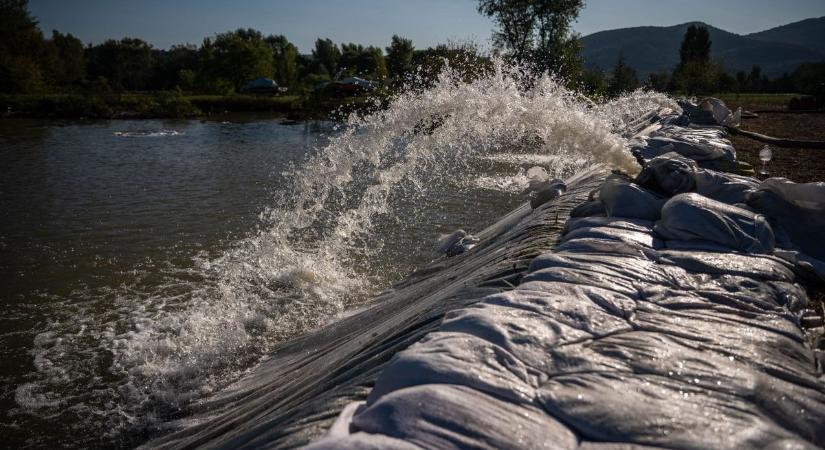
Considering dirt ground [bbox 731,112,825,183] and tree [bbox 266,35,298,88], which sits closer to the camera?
dirt ground [bbox 731,112,825,183]

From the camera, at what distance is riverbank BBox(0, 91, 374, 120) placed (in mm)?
34000

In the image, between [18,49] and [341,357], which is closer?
[341,357]

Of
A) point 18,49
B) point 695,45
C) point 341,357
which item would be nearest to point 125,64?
point 18,49

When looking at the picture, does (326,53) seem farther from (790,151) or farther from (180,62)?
(790,151)

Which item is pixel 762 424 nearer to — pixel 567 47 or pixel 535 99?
pixel 535 99

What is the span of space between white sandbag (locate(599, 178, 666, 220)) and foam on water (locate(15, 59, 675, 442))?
3.42m

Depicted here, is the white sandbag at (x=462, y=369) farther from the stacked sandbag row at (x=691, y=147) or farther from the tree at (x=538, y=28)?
the tree at (x=538, y=28)

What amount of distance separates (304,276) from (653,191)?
14.9ft

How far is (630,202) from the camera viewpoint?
3992mm

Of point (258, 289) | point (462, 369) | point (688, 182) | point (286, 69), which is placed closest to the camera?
point (462, 369)

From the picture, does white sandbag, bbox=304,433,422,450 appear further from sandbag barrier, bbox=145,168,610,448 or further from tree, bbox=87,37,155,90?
tree, bbox=87,37,155,90

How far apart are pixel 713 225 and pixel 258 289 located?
530 cm

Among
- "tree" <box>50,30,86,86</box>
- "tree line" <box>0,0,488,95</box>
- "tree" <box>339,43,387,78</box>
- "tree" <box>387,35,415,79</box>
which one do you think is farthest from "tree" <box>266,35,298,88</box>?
"tree" <box>50,30,86,86</box>

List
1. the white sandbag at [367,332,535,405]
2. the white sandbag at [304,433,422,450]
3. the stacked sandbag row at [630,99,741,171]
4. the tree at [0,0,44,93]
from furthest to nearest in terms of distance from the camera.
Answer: the tree at [0,0,44,93] → the stacked sandbag row at [630,99,741,171] → the white sandbag at [367,332,535,405] → the white sandbag at [304,433,422,450]
